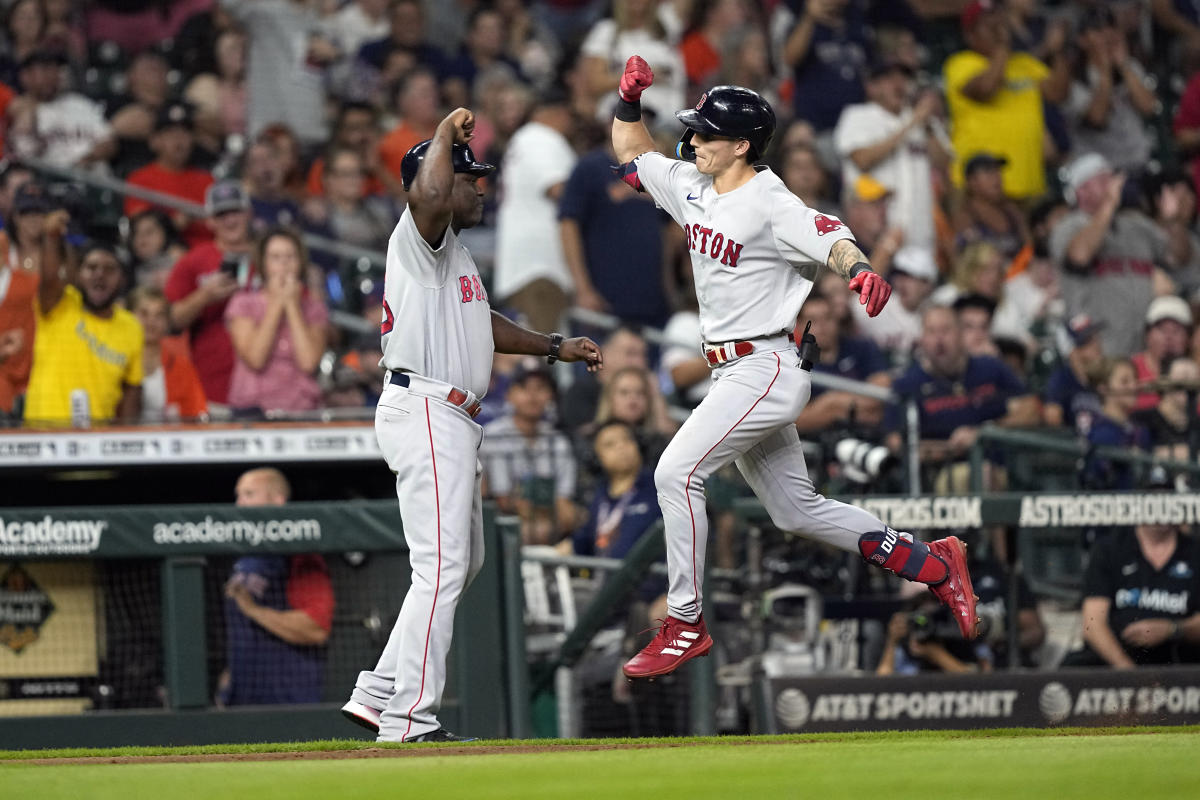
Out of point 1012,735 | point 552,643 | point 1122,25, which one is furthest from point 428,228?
point 1122,25

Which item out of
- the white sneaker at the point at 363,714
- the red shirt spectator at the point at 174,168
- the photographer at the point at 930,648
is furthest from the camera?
the red shirt spectator at the point at 174,168

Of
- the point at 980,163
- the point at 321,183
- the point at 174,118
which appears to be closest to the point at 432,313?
the point at 174,118

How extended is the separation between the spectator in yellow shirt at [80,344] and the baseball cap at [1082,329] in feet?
19.6

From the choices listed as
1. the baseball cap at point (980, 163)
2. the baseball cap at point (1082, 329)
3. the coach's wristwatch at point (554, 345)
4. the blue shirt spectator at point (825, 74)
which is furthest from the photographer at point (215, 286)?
the baseball cap at point (980, 163)

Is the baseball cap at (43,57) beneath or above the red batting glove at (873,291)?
above

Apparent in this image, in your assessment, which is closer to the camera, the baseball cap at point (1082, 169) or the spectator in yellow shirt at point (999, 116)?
the spectator in yellow shirt at point (999, 116)

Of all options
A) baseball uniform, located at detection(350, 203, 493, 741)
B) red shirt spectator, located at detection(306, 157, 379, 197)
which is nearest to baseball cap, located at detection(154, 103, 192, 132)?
red shirt spectator, located at detection(306, 157, 379, 197)

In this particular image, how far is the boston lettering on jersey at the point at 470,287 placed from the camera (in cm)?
648

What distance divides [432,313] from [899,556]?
188 centimetres

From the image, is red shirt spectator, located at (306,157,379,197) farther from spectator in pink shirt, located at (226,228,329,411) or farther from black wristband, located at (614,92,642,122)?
black wristband, located at (614,92,642,122)

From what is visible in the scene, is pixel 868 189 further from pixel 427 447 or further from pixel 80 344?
pixel 427 447

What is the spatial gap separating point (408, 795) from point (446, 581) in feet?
4.81

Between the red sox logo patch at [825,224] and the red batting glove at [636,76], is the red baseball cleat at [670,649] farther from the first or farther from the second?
the red batting glove at [636,76]

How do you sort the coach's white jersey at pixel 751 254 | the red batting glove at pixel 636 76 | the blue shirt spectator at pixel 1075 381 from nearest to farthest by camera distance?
the coach's white jersey at pixel 751 254
the red batting glove at pixel 636 76
the blue shirt spectator at pixel 1075 381
